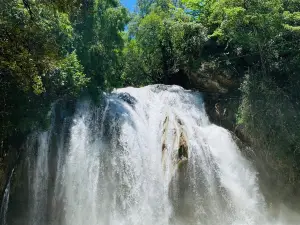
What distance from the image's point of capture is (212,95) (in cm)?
1892

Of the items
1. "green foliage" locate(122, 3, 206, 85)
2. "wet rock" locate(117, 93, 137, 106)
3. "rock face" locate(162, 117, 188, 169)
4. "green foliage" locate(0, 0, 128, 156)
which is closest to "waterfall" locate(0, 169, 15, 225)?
"green foliage" locate(0, 0, 128, 156)

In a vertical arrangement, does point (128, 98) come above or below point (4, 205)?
above

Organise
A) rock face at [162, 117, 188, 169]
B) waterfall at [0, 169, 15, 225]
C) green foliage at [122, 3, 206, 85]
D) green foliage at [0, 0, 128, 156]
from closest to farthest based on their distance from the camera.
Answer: green foliage at [0, 0, 128, 156]
waterfall at [0, 169, 15, 225]
rock face at [162, 117, 188, 169]
green foliage at [122, 3, 206, 85]

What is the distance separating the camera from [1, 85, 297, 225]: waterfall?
505 inches

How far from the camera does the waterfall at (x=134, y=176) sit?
42.0ft

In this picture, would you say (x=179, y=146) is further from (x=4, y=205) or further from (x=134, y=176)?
(x=4, y=205)

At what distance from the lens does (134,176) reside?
44.5 feet

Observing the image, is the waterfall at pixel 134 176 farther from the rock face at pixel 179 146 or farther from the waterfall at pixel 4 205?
the waterfall at pixel 4 205

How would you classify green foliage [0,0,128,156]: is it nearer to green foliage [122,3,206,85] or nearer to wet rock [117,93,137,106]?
wet rock [117,93,137,106]

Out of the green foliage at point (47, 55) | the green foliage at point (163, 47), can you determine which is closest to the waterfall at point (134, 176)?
the green foliage at point (47, 55)

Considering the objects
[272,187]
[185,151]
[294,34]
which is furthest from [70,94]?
[294,34]

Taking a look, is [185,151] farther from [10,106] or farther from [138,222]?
[10,106]

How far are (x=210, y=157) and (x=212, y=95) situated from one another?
530cm

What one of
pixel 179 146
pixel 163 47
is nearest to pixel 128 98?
pixel 179 146
